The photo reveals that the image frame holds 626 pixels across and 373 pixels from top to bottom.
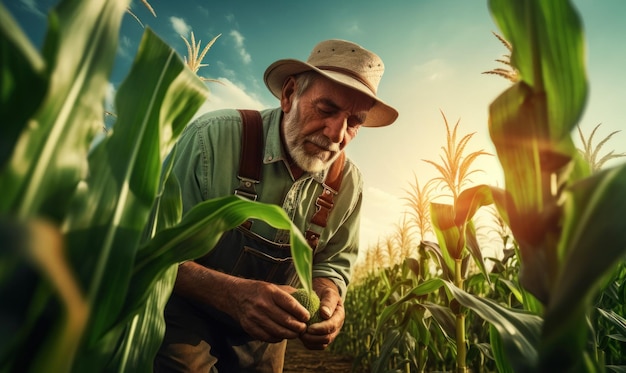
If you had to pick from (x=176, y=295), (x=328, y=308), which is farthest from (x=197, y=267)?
(x=328, y=308)

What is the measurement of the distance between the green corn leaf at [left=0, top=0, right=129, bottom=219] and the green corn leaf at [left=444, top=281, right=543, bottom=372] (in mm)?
760

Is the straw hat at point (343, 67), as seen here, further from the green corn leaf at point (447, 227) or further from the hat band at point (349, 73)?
the green corn leaf at point (447, 227)

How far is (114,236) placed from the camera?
0.59 m

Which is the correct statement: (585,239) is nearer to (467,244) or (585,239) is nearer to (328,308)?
(467,244)

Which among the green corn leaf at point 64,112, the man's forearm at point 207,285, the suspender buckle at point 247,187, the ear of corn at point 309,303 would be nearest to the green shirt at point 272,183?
the suspender buckle at point 247,187

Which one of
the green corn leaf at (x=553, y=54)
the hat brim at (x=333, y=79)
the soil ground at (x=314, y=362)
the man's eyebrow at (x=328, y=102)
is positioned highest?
the hat brim at (x=333, y=79)

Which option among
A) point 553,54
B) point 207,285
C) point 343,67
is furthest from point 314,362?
point 553,54

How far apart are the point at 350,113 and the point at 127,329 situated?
6.17ft

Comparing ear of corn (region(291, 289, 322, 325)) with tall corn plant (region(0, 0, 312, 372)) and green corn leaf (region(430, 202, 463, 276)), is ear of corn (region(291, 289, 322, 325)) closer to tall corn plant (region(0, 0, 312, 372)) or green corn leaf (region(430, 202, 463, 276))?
green corn leaf (region(430, 202, 463, 276))

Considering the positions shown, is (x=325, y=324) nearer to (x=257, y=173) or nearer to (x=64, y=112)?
(x=257, y=173)

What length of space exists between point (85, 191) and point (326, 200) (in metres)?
1.85

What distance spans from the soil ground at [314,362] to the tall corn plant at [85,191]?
4.79 metres

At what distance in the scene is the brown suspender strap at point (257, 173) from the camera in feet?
6.79

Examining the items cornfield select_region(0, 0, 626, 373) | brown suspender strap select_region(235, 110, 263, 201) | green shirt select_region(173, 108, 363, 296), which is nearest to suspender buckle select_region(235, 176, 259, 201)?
brown suspender strap select_region(235, 110, 263, 201)
